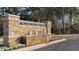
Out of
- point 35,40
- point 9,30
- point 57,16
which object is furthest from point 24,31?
point 57,16

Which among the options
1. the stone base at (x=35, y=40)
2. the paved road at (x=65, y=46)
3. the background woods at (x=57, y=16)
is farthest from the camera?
the stone base at (x=35, y=40)

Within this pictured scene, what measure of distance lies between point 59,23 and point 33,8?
1.66 meters

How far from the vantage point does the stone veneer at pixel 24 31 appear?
34.8 ft

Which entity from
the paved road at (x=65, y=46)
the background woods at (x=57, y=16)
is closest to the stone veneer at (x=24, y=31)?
the background woods at (x=57, y=16)

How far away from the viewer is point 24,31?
11305 millimetres

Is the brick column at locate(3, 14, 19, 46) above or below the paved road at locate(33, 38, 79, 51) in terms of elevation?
above

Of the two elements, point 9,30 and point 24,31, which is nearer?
point 9,30

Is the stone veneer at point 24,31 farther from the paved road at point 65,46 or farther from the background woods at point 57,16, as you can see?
the paved road at point 65,46

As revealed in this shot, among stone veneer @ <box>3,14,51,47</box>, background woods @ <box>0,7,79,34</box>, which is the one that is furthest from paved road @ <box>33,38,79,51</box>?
stone veneer @ <box>3,14,51,47</box>

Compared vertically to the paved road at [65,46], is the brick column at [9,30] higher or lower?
higher

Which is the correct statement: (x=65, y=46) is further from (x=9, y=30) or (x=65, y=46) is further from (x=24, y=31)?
(x=9, y=30)

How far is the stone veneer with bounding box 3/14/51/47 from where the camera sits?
10.6 metres

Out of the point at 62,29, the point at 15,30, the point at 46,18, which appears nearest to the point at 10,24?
the point at 15,30

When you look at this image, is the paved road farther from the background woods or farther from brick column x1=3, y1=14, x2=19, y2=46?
brick column x1=3, y1=14, x2=19, y2=46
